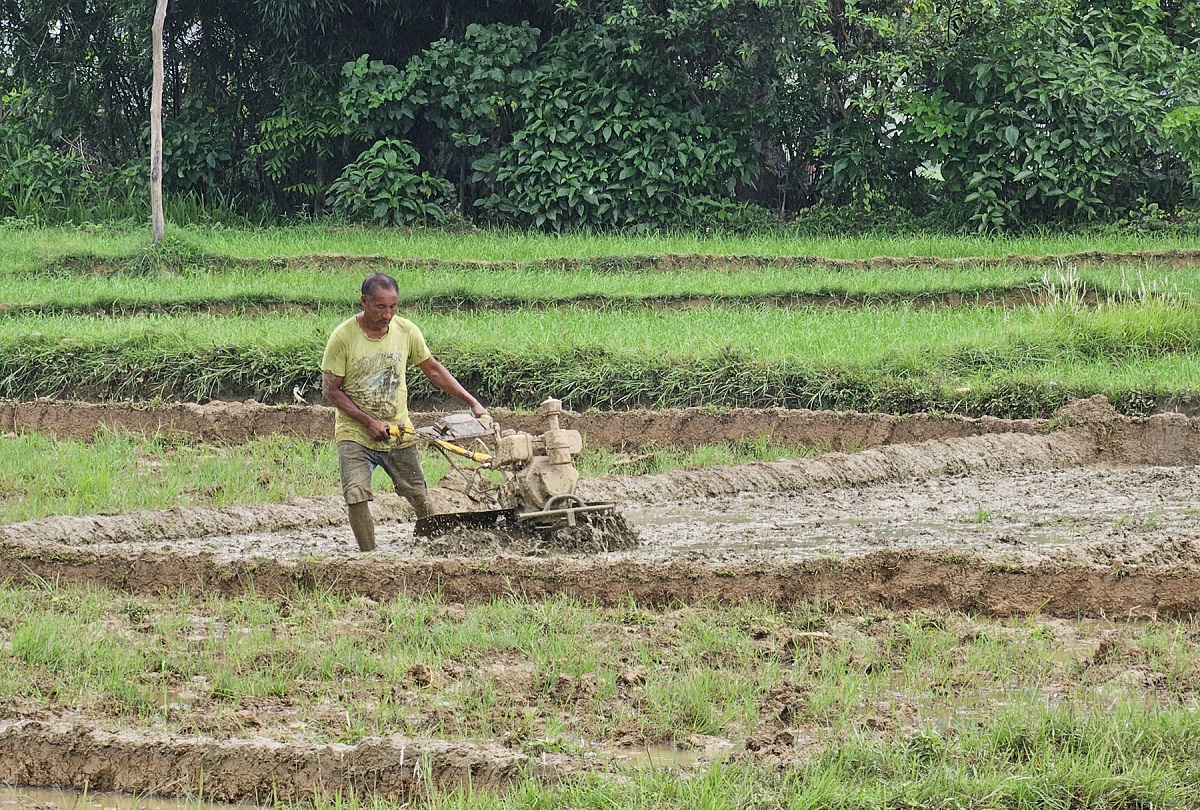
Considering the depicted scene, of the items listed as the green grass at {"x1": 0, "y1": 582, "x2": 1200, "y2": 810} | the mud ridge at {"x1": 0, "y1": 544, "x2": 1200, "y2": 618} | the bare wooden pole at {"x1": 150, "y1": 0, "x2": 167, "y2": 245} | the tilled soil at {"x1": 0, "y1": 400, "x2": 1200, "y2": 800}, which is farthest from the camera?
the bare wooden pole at {"x1": 150, "y1": 0, "x2": 167, "y2": 245}

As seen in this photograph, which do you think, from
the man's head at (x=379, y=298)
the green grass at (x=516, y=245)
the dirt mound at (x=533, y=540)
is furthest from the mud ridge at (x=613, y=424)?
the green grass at (x=516, y=245)

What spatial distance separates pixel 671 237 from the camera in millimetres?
15844

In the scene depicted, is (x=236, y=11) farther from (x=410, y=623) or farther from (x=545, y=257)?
(x=410, y=623)

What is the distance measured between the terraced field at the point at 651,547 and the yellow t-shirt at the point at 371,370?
1.98 ft

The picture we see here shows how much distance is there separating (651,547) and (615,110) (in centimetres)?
1094

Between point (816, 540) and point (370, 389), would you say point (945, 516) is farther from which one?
point (370, 389)

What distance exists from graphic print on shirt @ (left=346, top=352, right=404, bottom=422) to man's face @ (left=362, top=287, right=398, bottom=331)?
0.53 ft

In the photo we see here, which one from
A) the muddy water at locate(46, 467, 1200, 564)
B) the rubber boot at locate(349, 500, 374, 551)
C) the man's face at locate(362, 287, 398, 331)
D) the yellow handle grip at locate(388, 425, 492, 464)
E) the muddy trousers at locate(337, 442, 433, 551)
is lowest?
the muddy water at locate(46, 467, 1200, 564)

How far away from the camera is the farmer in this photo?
6.23 m

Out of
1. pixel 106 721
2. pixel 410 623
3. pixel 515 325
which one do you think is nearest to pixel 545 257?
pixel 515 325

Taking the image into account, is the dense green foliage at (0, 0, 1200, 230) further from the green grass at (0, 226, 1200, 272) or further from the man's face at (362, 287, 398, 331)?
the man's face at (362, 287, 398, 331)

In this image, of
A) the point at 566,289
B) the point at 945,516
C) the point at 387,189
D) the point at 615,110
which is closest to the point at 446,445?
the point at 945,516

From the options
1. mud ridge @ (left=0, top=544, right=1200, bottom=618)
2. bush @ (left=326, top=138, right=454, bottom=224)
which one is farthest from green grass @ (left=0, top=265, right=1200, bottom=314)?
mud ridge @ (left=0, top=544, right=1200, bottom=618)

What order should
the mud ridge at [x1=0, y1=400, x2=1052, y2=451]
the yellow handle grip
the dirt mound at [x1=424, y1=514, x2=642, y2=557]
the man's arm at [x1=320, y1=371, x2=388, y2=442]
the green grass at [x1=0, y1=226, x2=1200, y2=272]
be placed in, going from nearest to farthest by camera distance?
the yellow handle grip, the man's arm at [x1=320, y1=371, x2=388, y2=442], the dirt mound at [x1=424, y1=514, x2=642, y2=557], the mud ridge at [x1=0, y1=400, x2=1052, y2=451], the green grass at [x1=0, y1=226, x2=1200, y2=272]
